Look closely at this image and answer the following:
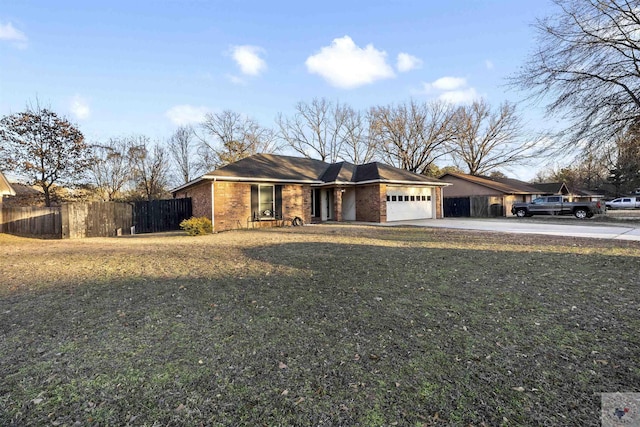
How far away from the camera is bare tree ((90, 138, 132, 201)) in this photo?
24.9 meters

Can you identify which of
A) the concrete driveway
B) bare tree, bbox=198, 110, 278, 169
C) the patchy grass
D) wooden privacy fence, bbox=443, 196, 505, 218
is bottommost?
the patchy grass

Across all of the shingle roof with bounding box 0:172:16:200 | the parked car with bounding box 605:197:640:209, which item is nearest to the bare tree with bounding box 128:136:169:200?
the shingle roof with bounding box 0:172:16:200

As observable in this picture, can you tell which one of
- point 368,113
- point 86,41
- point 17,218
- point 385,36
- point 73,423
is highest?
point 368,113

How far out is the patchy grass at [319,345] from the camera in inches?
80.5

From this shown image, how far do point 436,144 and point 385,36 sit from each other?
812 inches

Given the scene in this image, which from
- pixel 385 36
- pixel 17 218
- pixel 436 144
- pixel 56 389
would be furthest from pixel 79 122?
pixel 436 144

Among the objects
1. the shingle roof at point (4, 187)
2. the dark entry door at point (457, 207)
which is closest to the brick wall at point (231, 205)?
the shingle roof at point (4, 187)

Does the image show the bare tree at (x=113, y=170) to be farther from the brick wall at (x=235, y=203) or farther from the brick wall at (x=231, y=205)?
the brick wall at (x=231, y=205)

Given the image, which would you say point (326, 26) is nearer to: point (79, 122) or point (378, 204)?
point (378, 204)

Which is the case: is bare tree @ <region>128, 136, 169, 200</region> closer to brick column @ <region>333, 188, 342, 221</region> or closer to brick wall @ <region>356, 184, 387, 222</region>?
brick column @ <region>333, 188, 342, 221</region>

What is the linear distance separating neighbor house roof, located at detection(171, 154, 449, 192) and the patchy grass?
8.81 meters

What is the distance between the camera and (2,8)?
991 cm

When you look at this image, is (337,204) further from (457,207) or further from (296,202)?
(457,207)

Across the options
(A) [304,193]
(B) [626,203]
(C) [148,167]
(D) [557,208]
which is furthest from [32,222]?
(B) [626,203]
